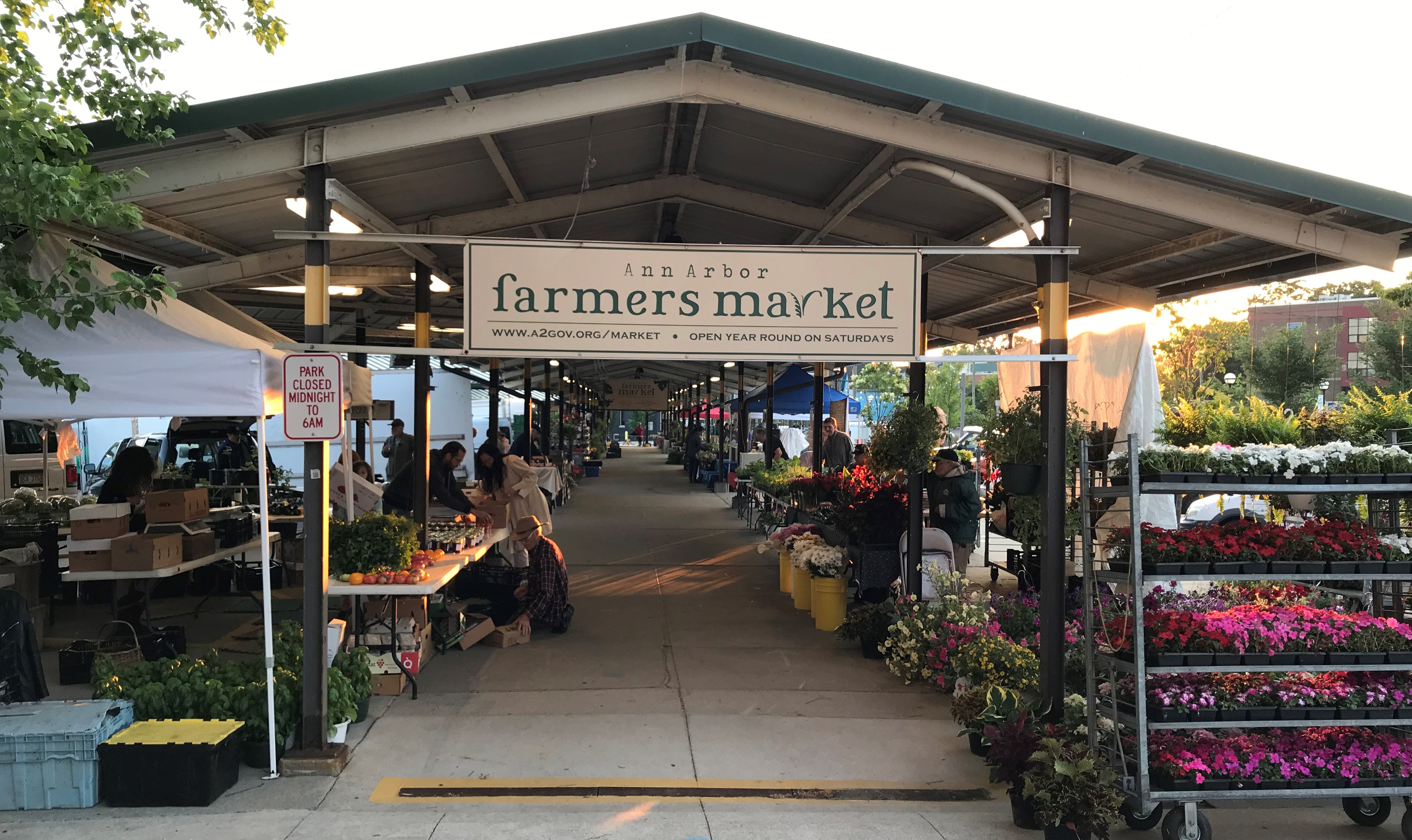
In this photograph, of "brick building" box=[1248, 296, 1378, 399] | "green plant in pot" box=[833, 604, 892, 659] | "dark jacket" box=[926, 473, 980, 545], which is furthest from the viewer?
"brick building" box=[1248, 296, 1378, 399]

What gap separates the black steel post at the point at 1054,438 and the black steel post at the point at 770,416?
12472 millimetres

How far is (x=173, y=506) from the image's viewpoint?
29.9 feet

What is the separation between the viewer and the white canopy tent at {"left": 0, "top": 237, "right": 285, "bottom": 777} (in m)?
5.39

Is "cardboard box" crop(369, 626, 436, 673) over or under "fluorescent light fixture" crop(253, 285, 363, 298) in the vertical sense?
under

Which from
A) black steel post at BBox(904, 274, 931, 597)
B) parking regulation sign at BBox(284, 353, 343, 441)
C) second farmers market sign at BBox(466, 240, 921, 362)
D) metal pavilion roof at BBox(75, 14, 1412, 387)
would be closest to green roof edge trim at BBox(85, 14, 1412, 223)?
metal pavilion roof at BBox(75, 14, 1412, 387)

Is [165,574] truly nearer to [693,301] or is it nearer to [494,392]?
[693,301]

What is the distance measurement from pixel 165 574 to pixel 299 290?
10.6 feet

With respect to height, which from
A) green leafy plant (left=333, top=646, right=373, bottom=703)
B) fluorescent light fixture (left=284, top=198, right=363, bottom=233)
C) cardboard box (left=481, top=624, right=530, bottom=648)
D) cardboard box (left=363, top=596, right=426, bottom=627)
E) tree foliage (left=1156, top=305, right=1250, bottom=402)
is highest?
tree foliage (left=1156, top=305, right=1250, bottom=402)

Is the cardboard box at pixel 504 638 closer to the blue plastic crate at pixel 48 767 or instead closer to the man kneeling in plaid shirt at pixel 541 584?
the man kneeling in plaid shirt at pixel 541 584

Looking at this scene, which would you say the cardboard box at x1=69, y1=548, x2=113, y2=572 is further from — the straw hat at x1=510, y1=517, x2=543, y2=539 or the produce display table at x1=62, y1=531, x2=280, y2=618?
the straw hat at x1=510, y1=517, x2=543, y2=539

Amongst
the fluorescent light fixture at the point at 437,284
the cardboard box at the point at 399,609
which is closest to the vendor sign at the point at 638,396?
the fluorescent light fixture at the point at 437,284

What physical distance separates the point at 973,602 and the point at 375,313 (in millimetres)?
8931

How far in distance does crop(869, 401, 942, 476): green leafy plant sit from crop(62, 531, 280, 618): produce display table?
648 cm

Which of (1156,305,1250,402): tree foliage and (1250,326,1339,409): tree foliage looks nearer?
(1250,326,1339,409): tree foliage
